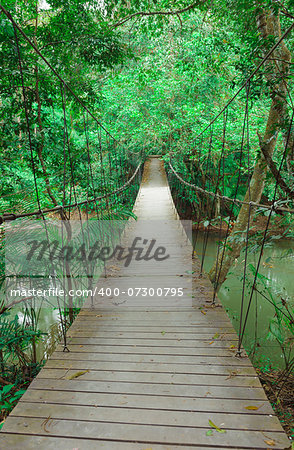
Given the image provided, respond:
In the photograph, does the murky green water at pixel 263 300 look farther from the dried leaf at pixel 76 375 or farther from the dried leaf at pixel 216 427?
the dried leaf at pixel 76 375

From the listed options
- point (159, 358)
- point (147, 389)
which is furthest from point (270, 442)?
point (159, 358)

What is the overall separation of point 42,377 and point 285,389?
183cm

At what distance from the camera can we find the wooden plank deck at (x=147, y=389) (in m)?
0.88

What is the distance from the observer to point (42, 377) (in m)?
1.18

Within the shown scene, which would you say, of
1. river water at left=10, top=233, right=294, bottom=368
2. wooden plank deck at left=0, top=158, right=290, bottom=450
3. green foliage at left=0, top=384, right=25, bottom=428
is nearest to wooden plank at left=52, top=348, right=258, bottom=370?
wooden plank deck at left=0, top=158, right=290, bottom=450

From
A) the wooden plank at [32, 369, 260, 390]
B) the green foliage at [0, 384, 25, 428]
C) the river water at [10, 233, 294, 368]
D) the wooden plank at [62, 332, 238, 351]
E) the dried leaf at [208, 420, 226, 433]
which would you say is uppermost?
the dried leaf at [208, 420, 226, 433]

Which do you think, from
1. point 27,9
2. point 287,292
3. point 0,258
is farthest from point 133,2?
point 287,292

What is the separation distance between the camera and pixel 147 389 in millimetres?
1087

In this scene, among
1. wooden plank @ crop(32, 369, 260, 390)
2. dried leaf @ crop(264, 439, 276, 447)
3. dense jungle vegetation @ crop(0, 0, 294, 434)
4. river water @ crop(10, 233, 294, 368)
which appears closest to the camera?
dried leaf @ crop(264, 439, 276, 447)

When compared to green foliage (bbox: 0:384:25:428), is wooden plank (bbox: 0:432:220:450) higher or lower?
higher

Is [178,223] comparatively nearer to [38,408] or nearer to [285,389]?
[285,389]

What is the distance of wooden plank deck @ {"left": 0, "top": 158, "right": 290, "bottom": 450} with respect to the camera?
0.88 meters

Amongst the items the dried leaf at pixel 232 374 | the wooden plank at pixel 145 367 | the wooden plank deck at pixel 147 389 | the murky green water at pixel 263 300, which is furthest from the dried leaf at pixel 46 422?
the murky green water at pixel 263 300

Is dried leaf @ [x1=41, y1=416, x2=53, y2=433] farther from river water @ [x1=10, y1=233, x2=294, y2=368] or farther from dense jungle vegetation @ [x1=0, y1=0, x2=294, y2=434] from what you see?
river water @ [x1=10, y1=233, x2=294, y2=368]
